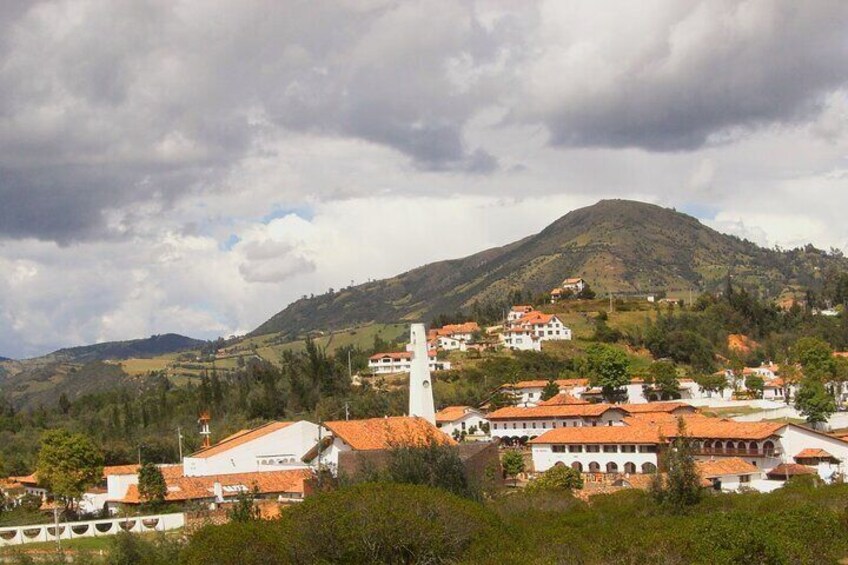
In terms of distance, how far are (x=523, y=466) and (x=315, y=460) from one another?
46.4 ft

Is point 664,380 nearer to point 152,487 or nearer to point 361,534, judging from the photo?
point 152,487

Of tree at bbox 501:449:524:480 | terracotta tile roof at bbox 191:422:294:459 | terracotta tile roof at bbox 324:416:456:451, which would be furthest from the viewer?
terracotta tile roof at bbox 191:422:294:459

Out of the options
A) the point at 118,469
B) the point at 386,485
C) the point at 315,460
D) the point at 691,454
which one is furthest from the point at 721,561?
the point at 118,469

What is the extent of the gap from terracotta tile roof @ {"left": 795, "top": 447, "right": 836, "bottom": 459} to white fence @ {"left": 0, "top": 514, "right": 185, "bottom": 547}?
36457 mm

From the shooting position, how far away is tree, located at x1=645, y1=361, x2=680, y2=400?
8694 centimetres

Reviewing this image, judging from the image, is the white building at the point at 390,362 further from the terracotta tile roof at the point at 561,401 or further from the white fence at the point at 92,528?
the white fence at the point at 92,528

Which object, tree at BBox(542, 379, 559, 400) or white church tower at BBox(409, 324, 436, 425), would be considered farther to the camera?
tree at BBox(542, 379, 559, 400)

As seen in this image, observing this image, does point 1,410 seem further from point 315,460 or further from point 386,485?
point 386,485

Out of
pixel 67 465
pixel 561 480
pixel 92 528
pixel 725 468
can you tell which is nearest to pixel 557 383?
pixel 725 468

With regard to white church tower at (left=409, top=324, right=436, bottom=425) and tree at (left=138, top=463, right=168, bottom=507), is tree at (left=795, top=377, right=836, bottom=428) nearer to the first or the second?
white church tower at (left=409, top=324, right=436, bottom=425)

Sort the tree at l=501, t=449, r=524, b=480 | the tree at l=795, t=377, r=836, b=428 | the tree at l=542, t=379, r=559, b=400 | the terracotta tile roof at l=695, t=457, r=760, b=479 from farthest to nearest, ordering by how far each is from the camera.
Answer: the tree at l=542, t=379, r=559, b=400
the tree at l=795, t=377, r=836, b=428
the tree at l=501, t=449, r=524, b=480
the terracotta tile roof at l=695, t=457, r=760, b=479

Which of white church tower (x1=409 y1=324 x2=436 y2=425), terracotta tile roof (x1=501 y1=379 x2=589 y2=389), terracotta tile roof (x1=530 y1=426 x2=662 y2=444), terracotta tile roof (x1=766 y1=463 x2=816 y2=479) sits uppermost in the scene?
white church tower (x1=409 y1=324 x2=436 y2=425)

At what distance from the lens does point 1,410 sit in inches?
4843

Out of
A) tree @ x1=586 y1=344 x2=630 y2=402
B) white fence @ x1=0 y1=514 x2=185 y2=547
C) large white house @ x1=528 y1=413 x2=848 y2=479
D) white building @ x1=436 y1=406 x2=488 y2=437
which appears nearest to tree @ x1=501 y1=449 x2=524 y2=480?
large white house @ x1=528 y1=413 x2=848 y2=479
